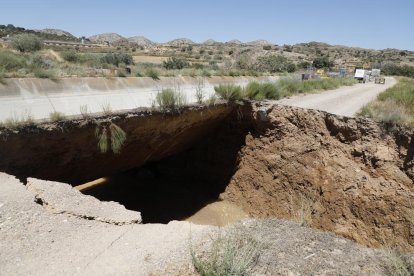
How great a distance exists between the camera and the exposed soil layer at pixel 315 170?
32.5 ft

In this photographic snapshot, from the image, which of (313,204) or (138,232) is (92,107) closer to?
(138,232)

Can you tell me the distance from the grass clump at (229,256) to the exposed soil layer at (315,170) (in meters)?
3.04

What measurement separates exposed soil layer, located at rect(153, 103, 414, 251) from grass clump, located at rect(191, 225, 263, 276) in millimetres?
3041

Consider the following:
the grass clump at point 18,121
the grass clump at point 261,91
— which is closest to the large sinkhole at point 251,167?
the grass clump at point 18,121

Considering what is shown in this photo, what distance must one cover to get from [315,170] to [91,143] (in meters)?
6.64

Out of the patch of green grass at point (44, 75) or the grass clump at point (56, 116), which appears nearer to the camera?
the grass clump at point (56, 116)

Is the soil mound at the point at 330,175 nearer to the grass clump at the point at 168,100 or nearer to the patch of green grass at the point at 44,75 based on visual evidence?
the grass clump at the point at 168,100

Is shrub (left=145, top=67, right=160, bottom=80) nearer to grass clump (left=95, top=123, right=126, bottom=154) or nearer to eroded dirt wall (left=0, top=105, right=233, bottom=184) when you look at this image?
eroded dirt wall (left=0, top=105, right=233, bottom=184)

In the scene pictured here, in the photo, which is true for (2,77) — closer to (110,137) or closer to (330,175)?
(110,137)

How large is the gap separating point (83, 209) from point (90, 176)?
5.11 meters

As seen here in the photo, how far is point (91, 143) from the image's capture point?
9281 millimetres

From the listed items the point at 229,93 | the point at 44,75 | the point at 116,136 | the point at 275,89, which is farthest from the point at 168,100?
the point at 275,89

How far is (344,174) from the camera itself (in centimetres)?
1068

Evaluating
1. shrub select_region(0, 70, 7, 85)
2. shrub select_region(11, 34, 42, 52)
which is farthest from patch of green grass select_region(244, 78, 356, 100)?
shrub select_region(11, 34, 42, 52)
